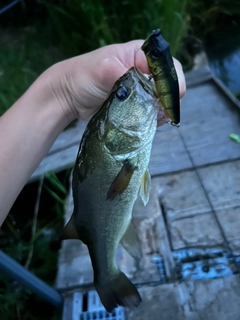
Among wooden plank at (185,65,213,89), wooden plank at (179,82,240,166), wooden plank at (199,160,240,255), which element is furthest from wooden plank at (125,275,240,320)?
wooden plank at (185,65,213,89)

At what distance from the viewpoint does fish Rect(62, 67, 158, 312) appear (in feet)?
3.88

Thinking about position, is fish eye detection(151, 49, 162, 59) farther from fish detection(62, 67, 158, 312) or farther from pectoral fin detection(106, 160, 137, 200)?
pectoral fin detection(106, 160, 137, 200)

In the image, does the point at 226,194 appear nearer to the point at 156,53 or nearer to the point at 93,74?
the point at 93,74

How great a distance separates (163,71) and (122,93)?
0.59 feet

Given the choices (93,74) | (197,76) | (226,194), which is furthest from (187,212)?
(197,76)

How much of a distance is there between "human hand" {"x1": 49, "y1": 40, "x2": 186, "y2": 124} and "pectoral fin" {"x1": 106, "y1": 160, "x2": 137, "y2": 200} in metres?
0.19

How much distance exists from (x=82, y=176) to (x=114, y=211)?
158 millimetres

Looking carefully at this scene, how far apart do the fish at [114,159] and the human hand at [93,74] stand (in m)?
0.14

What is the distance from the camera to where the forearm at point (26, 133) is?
5.28 feet

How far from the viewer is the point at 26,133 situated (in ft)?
5.53

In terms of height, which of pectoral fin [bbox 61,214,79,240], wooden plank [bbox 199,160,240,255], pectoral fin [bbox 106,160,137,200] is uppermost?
pectoral fin [bbox 106,160,137,200]

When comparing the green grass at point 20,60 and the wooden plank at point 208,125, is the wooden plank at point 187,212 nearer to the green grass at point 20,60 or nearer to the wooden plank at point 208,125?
the wooden plank at point 208,125

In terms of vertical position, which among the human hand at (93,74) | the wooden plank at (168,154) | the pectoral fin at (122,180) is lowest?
the wooden plank at (168,154)

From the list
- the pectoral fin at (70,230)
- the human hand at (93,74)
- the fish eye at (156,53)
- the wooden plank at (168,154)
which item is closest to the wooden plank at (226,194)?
the wooden plank at (168,154)
